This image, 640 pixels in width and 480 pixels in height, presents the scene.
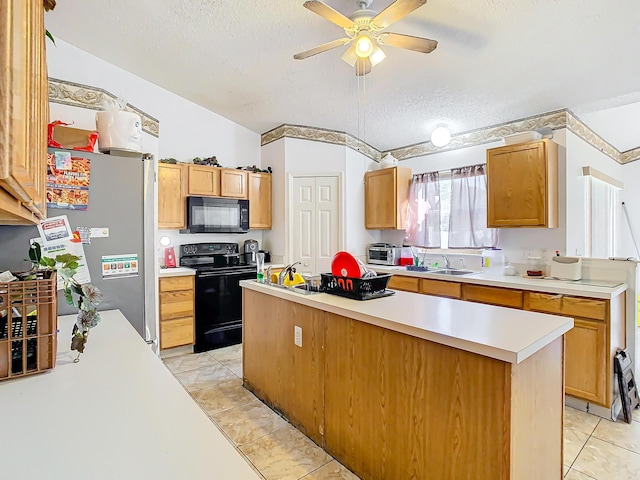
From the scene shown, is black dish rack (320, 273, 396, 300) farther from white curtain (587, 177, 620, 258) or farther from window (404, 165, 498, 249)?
white curtain (587, 177, 620, 258)

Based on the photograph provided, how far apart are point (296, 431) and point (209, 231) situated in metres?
2.63

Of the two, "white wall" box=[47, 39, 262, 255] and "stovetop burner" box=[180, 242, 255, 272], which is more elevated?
"white wall" box=[47, 39, 262, 255]

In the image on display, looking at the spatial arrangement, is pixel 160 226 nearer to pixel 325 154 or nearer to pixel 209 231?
pixel 209 231

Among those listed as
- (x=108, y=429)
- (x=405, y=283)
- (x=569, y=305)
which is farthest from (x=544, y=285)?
(x=108, y=429)

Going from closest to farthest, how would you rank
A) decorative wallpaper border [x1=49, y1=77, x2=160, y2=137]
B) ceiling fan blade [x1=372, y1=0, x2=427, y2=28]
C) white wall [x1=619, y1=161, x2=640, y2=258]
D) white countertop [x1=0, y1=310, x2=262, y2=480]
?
white countertop [x1=0, y1=310, x2=262, y2=480] < ceiling fan blade [x1=372, y1=0, x2=427, y2=28] < decorative wallpaper border [x1=49, y1=77, x2=160, y2=137] < white wall [x1=619, y1=161, x2=640, y2=258]

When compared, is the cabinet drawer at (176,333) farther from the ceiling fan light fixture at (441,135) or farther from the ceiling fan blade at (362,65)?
the ceiling fan light fixture at (441,135)

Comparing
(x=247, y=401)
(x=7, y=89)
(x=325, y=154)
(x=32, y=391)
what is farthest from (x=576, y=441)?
(x=325, y=154)

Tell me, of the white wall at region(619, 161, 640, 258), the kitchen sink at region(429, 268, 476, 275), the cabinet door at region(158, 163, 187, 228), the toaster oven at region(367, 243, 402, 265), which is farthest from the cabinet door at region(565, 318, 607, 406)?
the cabinet door at region(158, 163, 187, 228)

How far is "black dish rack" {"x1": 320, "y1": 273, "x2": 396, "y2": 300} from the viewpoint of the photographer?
2.01m

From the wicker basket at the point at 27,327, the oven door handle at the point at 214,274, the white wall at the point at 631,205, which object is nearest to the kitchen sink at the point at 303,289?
the wicker basket at the point at 27,327

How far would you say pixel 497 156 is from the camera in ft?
11.0

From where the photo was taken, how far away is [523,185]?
319 cm

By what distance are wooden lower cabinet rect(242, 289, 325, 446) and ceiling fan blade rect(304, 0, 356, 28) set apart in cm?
177

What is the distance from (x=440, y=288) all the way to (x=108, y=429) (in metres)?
3.16
